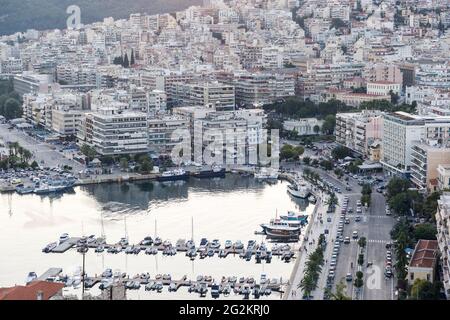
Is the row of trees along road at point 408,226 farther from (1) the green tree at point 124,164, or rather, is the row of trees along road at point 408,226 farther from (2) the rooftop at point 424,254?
(1) the green tree at point 124,164

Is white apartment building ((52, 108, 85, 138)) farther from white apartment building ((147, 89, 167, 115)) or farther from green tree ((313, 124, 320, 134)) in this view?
green tree ((313, 124, 320, 134))

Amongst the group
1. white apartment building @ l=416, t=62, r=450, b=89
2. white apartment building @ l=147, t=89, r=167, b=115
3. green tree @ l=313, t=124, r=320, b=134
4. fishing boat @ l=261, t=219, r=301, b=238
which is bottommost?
fishing boat @ l=261, t=219, r=301, b=238

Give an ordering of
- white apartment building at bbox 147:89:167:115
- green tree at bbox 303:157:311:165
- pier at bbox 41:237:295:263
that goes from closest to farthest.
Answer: pier at bbox 41:237:295:263, green tree at bbox 303:157:311:165, white apartment building at bbox 147:89:167:115

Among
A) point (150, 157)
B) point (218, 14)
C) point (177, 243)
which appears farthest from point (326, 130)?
point (218, 14)

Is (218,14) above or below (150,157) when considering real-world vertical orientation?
above

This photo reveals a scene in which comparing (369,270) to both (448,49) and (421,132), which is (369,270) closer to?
(421,132)

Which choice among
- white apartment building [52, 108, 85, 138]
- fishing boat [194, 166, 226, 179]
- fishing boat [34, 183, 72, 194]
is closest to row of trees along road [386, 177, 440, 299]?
fishing boat [194, 166, 226, 179]

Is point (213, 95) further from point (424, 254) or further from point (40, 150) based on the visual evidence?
point (424, 254)
